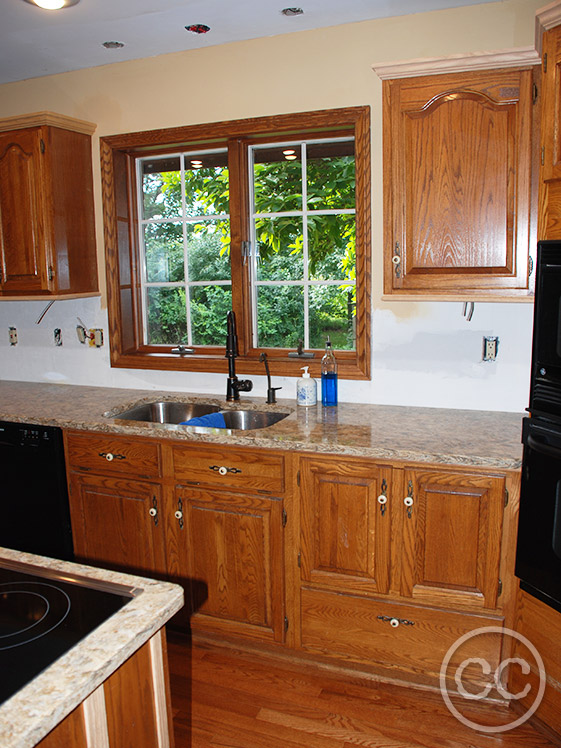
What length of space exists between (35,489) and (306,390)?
1.32 m

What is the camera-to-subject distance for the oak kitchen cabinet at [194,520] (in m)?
2.39

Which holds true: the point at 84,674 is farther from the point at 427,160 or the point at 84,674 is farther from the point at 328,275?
the point at 328,275

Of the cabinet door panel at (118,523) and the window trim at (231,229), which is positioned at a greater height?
the window trim at (231,229)

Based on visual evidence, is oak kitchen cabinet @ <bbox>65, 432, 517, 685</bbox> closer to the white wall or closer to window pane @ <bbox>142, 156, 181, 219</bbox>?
the white wall

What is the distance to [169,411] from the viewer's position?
10.1 ft

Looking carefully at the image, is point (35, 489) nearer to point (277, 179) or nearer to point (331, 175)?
point (277, 179)

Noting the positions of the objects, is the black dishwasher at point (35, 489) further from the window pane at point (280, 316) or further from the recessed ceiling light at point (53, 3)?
the recessed ceiling light at point (53, 3)

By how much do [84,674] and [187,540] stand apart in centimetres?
158

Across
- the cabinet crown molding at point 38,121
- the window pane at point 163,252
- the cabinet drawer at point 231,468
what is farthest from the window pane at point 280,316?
the cabinet crown molding at point 38,121

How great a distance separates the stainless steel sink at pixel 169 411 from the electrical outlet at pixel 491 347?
4.18ft

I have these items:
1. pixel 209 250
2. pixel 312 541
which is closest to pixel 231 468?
pixel 312 541

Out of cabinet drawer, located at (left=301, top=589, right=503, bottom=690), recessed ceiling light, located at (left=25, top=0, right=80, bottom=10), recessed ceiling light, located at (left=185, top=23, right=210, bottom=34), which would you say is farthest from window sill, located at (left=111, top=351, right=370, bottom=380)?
recessed ceiling light, located at (left=25, top=0, right=80, bottom=10)

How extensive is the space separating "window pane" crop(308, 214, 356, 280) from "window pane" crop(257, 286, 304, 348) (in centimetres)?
16

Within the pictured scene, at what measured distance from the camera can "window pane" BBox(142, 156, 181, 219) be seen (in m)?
3.25
